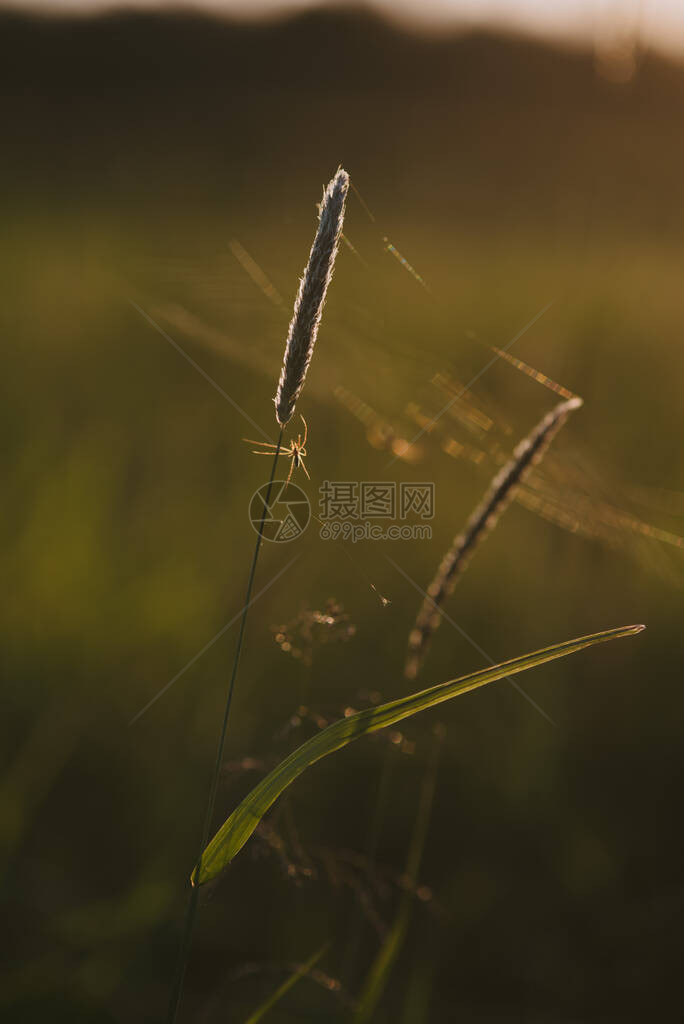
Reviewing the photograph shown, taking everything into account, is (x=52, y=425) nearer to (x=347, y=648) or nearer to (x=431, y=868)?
(x=347, y=648)

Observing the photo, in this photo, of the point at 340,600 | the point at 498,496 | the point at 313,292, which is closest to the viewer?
the point at 313,292

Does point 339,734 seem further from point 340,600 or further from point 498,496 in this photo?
point 340,600

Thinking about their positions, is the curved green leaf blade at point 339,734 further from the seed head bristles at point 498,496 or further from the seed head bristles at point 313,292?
the seed head bristles at point 313,292

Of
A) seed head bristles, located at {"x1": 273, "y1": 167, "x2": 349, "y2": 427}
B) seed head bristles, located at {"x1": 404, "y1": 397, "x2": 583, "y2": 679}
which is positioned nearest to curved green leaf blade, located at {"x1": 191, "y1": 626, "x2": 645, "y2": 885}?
seed head bristles, located at {"x1": 404, "y1": 397, "x2": 583, "y2": 679}

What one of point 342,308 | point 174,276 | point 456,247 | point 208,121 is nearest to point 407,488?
point 342,308

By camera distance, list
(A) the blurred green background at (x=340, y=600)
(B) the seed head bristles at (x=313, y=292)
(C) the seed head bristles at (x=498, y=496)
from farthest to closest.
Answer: (A) the blurred green background at (x=340, y=600), (C) the seed head bristles at (x=498, y=496), (B) the seed head bristles at (x=313, y=292)

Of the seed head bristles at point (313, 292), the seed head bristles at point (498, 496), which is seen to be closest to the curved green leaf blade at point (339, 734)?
the seed head bristles at point (498, 496)

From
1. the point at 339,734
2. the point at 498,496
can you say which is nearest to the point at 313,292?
the point at 498,496
